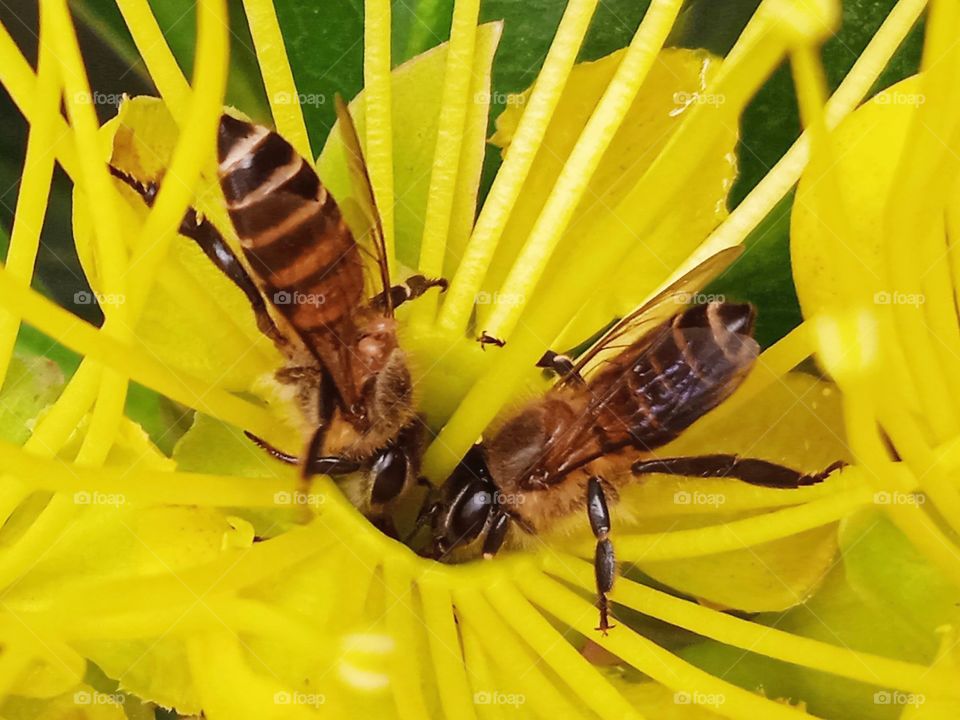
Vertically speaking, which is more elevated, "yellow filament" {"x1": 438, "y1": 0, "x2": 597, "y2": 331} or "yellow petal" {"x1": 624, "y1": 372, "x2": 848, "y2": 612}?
"yellow filament" {"x1": 438, "y1": 0, "x2": 597, "y2": 331}

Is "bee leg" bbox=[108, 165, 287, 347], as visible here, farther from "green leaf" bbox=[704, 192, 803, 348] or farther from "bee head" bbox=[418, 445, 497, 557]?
"green leaf" bbox=[704, 192, 803, 348]

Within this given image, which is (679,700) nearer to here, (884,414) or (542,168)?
(884,414)

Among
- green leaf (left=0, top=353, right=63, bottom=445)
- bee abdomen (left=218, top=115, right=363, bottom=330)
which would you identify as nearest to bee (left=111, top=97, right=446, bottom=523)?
bee abdomen (left=218, top=115, right=363, bottom=330)

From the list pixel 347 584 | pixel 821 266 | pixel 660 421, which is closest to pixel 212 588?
pixel 347 584

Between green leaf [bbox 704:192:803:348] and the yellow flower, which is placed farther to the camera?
green leaf [bbox 704:192:803:348]

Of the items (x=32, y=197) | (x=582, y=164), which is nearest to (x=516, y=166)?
(x=582, y=164)

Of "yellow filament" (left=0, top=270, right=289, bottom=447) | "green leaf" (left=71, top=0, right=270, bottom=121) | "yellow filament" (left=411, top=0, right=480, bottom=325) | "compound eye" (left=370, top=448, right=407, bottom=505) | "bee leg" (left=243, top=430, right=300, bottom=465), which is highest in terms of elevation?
"green leaf" (left=71, top=0, right=270, bottom=121)

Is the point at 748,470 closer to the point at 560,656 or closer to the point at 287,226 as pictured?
the point at 560,656
